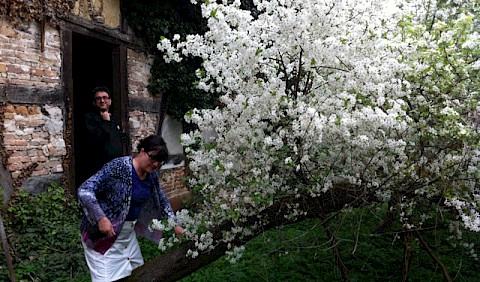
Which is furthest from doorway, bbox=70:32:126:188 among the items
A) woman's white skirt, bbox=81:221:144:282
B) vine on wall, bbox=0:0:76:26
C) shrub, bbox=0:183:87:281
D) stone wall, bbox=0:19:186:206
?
woman's white skirt, bbox=81:221:144:282

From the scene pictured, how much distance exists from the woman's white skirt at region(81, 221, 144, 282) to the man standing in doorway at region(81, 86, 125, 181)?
210 cm

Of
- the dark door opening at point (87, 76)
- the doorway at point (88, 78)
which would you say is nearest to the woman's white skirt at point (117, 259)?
the doorway at point (88, 78)

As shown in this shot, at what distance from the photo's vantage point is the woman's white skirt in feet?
9.58

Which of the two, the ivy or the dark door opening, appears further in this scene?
the ivy

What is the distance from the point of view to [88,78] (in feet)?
24.8

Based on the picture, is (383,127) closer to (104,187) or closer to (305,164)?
(305,164)

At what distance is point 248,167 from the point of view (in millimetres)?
3053

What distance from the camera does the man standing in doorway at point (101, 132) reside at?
16.0 ft

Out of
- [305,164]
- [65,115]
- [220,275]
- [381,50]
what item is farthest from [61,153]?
[381,50]

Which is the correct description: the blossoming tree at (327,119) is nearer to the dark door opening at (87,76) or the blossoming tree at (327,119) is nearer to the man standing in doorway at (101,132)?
the man standing in doorway at (101,132)

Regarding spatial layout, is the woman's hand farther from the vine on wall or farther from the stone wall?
the vine on wall

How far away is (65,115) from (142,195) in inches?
103

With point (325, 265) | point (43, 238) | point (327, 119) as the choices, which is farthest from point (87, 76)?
point (327, 119)

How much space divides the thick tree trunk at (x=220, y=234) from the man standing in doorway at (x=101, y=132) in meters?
2.15
